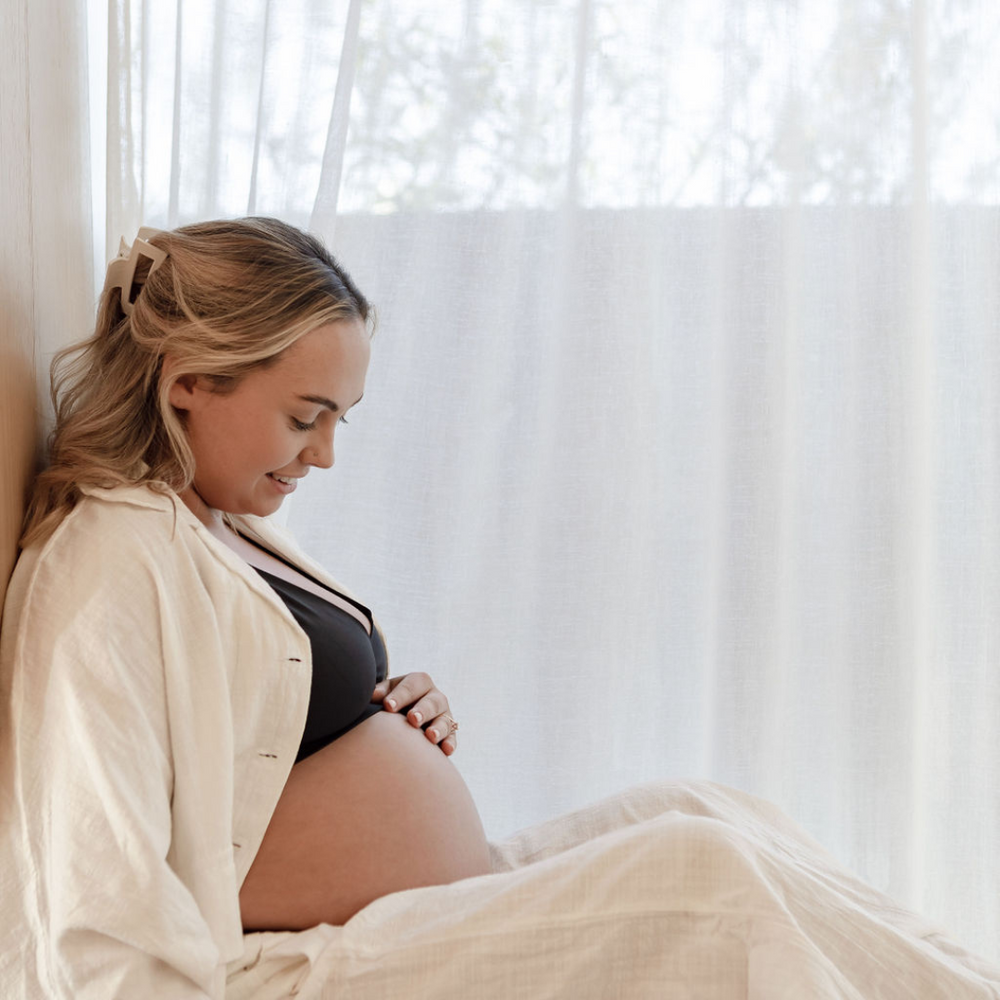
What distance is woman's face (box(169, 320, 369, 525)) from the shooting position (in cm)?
110

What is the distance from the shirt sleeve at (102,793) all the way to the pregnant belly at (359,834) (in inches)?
5.6

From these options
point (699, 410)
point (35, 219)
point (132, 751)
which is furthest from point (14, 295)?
point (699, 410)

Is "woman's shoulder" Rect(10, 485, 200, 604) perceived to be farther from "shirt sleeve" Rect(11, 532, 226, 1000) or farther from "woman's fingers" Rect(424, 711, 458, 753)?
"woman's fingers" Rect(424, 711, 458, 753)

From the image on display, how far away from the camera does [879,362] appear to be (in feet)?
5.57

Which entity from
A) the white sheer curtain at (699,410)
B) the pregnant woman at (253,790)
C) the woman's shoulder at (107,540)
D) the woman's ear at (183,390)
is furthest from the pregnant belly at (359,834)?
the white sheer curtain at (699,410)

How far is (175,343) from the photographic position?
3.55 feet

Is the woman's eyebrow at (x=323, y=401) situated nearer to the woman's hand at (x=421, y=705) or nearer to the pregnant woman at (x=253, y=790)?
the pregnant woman at (x=253, y=790)

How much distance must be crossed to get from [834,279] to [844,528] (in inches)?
15.6

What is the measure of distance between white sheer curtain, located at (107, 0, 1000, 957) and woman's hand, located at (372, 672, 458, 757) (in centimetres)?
33

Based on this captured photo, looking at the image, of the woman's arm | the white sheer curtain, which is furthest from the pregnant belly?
the white sheer curtain

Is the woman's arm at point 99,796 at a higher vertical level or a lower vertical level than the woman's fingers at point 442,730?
higher

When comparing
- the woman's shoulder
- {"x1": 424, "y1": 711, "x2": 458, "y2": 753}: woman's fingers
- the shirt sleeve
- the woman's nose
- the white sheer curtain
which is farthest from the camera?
the white sheer curtain

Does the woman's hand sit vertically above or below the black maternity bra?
below

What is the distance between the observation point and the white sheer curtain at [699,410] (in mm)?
1656
